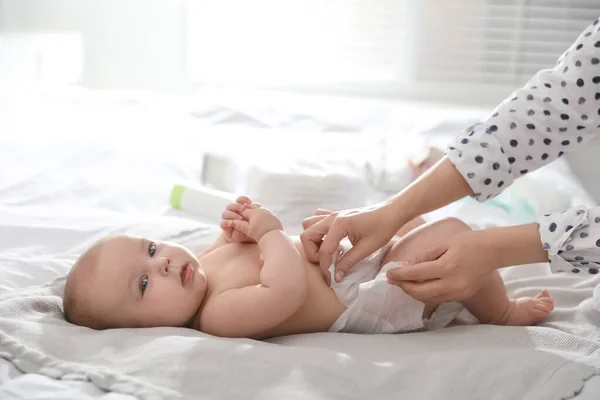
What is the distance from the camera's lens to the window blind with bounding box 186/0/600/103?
303cm

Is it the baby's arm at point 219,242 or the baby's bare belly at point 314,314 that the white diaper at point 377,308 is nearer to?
the baby's bare belly at point 314,314

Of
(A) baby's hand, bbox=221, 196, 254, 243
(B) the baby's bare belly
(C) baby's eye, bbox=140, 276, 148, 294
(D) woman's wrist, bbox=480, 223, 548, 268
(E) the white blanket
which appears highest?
(D) woman's wrist, bbox=480, 223, 548, 268

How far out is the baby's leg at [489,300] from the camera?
3.74ft

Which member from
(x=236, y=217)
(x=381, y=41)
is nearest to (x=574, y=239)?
(x=236, y=217)

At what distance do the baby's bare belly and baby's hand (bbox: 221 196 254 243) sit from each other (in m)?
0.16

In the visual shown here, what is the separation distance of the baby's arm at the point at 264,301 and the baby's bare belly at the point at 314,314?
0.05m

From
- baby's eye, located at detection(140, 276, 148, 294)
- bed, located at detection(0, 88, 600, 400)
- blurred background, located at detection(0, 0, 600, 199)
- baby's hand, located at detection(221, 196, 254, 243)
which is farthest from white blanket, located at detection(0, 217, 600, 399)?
blurred background, located at detection(0, 0, 600, 199)

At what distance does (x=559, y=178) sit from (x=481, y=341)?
1.05 m

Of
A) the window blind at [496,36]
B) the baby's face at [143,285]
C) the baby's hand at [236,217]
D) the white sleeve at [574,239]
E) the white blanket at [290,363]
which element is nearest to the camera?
the white blanket at [290,363]

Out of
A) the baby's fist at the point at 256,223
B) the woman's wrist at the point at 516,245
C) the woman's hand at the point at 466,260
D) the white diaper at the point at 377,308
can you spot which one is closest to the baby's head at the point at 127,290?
the baby's fist at the point at 256,223

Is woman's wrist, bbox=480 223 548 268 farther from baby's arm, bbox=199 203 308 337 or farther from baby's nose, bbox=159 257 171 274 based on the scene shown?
baby's nose, bbox=159 257 171 274

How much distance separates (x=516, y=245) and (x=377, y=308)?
25 cm

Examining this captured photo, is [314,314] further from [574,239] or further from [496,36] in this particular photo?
[496,36]

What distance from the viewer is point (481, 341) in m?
1.03
